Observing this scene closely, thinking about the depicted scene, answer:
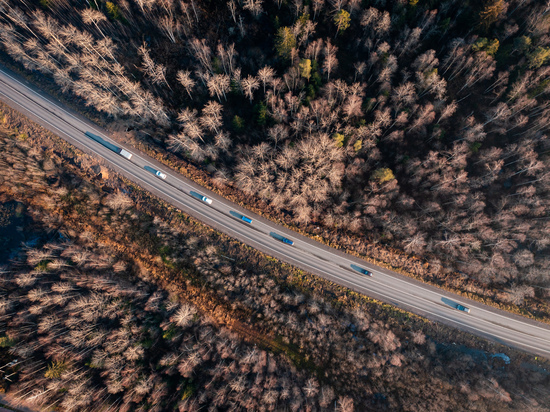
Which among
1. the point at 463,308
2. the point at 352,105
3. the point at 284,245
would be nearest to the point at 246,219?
the point at 284,245

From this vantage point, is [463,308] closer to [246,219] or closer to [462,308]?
[462,308]

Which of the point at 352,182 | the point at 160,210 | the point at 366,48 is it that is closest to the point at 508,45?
the point at 366,48

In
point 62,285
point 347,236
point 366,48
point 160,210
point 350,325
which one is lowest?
point 62,285

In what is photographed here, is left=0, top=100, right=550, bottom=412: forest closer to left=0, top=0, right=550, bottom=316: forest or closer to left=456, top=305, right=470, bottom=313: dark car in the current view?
left=456, top=305, right=470, bottom=313: dark car

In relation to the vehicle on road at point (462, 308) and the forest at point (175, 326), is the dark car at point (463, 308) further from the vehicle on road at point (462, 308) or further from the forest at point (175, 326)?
the forest at point (175, 326)

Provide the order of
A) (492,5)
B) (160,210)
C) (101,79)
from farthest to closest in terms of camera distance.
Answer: (160,210) → (101,79) → (492,5)

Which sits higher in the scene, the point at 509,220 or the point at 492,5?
the point at 492,5

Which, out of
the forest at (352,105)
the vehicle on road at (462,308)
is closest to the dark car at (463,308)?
the vehicle on road at (462,308)

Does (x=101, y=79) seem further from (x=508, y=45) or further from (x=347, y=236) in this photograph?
(x=508, y=45)
